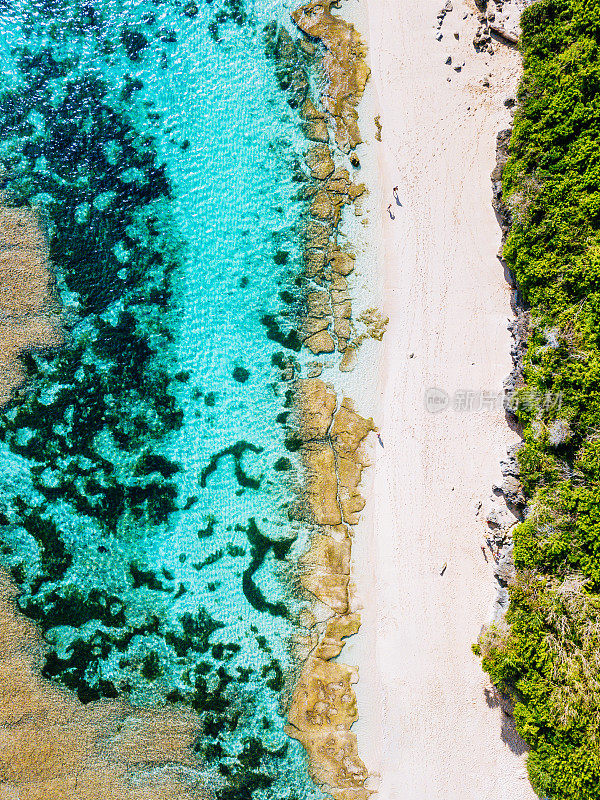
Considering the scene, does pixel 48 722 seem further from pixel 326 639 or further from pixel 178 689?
pixel 326 639

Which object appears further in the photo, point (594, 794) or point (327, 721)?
point (327, 721)

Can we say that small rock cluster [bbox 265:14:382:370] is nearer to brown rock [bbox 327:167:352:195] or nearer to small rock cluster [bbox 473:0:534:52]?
brown rock [bbox 327:167:352:195]

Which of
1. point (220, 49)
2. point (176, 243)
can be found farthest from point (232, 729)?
point (220, 49)

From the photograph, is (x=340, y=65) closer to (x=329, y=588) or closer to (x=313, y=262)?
(x=313, y=262)

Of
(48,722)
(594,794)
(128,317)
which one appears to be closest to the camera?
(594,794)

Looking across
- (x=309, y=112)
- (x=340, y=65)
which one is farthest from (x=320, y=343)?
(x=340, y=65)

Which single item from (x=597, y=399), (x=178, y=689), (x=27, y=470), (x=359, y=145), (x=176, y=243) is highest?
(x=359, y=145)

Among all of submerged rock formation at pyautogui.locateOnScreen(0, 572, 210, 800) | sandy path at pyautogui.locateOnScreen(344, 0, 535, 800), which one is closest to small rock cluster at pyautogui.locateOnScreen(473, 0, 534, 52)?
sandy path at pyautogui.locateOnScreen(344, 0, 535, 800)
